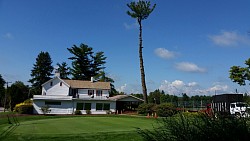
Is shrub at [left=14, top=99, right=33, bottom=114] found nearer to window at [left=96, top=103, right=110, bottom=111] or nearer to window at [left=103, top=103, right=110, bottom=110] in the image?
window at [left=96, top=103, right=110, bottom=111]

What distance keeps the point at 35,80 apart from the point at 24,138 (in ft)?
251

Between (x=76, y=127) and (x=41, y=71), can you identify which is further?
(x=41, y=71)

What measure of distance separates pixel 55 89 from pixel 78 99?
6449mm

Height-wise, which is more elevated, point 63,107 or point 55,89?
point 55,89

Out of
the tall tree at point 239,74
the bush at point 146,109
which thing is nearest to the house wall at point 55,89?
the bush at point 146,109

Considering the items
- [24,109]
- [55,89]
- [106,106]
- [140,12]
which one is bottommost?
[24,109]

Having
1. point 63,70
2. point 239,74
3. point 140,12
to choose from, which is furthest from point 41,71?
point 239,74

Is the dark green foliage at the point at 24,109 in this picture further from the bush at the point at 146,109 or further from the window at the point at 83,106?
the bush at the point at 146,109

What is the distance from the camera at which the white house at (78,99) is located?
149 ft

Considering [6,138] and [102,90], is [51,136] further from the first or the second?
[102,90]

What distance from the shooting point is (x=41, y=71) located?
278 feet

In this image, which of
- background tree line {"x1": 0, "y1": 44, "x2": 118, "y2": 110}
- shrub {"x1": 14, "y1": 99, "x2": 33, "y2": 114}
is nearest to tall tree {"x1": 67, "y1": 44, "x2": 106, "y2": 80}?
background tree line {"x1": 0, "y1": 44, "x2": 118, "y2": 110}

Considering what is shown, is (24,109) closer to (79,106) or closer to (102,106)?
(79,106)

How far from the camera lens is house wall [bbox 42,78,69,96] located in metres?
49.9
